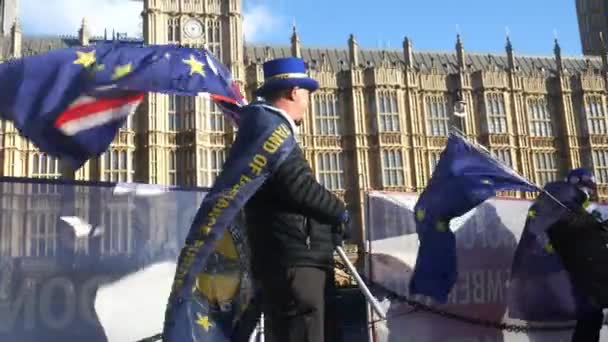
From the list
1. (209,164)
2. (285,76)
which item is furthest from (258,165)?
(209,164)

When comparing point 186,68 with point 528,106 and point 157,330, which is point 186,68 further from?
point 528,106

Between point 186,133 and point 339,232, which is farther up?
point 186,133

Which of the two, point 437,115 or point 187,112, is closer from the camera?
point 187,112

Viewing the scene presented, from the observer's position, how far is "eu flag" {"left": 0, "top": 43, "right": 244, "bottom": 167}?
4.72 m

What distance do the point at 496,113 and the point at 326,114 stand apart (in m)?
9.82

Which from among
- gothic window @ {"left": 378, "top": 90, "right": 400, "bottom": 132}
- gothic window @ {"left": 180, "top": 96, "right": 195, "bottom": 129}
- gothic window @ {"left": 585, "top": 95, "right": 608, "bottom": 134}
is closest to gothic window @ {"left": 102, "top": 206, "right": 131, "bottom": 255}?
gothic window @ {"left": 180, "top": 96, "right": 195, "bottom": 129}

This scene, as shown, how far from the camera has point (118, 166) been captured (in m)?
29.3

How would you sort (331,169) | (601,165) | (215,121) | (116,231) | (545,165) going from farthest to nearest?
1. (601,165)
2. (545,165)
3. (331,169)
4. (215,121)
5. (116,231)

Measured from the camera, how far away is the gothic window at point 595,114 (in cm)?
3622

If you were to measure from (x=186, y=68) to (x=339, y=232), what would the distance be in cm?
268

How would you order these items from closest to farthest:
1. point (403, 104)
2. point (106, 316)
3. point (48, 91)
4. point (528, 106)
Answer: point (48, 91) < point (106, 316) < point (403, 104) < point (528, 106)

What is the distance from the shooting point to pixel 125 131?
29.3m

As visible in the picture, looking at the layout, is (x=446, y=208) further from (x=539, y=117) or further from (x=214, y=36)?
(x=539, y=117)

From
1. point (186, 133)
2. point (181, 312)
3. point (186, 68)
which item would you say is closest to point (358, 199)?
point (186, 133)
